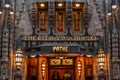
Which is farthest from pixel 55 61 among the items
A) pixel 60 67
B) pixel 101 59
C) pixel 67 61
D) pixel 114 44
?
pixel 114 44

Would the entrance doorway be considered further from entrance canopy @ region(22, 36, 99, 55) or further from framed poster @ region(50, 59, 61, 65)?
entrance canopy @ region(22, 36, 99, 55)

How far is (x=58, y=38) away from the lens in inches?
1299

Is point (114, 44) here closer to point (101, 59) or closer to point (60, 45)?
point (101, 59)

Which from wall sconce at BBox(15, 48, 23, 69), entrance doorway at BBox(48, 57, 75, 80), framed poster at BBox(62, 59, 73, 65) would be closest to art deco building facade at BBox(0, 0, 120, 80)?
wall sconce at BBox(15, 48, 23, 69)

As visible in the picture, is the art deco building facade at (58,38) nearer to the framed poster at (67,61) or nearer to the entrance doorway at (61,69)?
the entrance doorway at (61,69)

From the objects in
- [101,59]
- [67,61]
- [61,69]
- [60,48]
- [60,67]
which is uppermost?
[60,48]

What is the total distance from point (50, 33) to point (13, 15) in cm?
390

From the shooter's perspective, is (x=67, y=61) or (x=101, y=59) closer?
(x=101, y=59)

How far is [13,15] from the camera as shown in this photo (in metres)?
33.2

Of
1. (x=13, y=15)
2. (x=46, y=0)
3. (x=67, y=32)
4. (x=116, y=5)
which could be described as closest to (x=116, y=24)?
(x=116, y=5)

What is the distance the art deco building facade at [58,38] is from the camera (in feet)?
105

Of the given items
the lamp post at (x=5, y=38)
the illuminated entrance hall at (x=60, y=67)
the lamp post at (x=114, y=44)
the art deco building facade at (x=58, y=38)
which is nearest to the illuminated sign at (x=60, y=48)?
the art deco building facade at (x=58, y=38)

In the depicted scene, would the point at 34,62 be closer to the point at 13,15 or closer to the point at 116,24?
the point at 13,15

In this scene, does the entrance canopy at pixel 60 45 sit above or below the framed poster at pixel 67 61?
above
